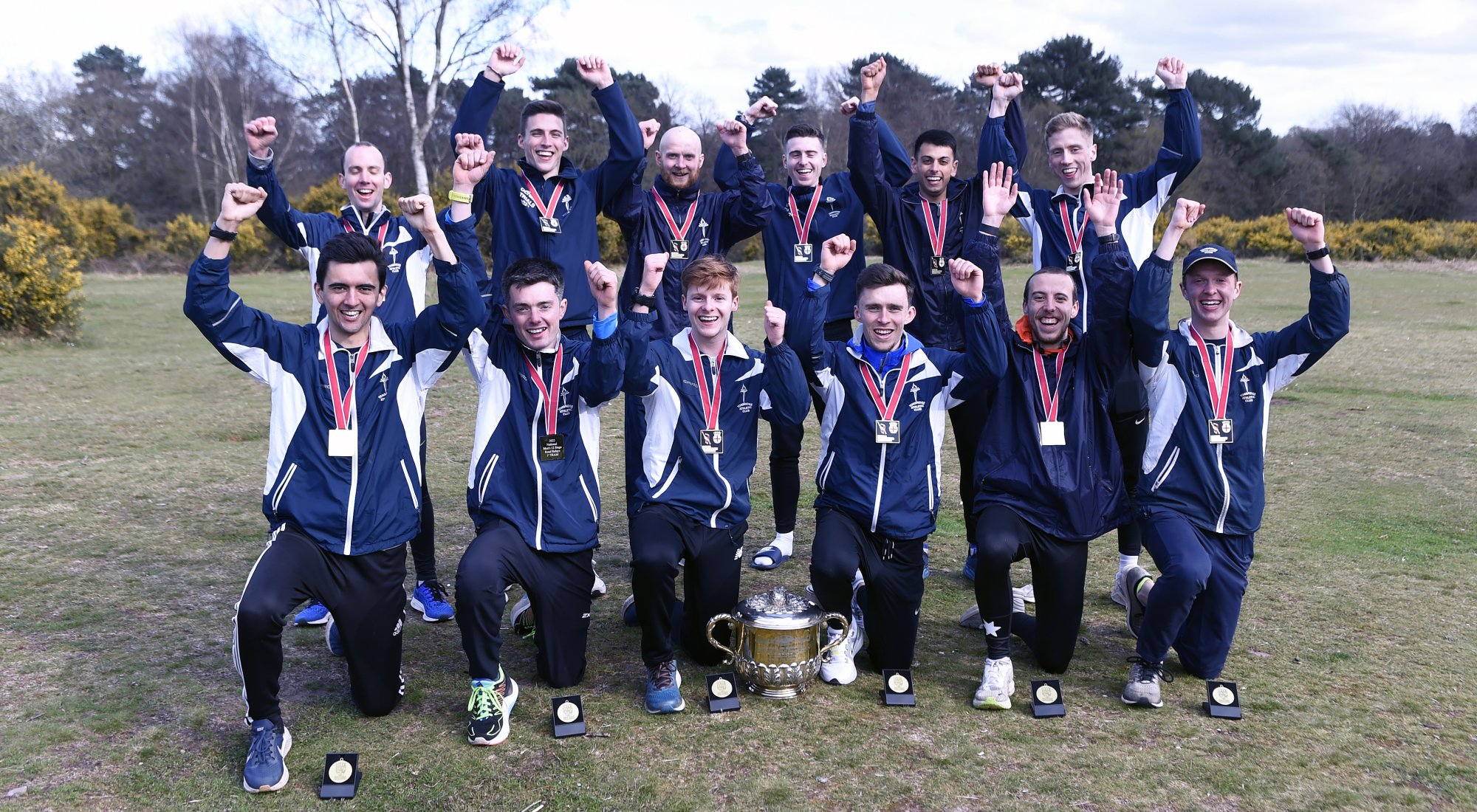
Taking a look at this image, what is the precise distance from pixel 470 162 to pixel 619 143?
134 cm

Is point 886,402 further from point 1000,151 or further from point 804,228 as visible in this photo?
point 1000,151

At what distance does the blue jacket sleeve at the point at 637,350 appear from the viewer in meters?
4.61

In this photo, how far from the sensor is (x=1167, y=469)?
4.79m

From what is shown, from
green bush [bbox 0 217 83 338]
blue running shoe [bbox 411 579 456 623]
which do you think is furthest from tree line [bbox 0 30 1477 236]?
blue running shoe [bbox 411 579 456 623]

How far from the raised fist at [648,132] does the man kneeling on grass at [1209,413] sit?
2737mm

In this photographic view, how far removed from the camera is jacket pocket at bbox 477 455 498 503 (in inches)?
183

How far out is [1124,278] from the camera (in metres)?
4.70

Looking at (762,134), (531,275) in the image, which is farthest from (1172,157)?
(762,134)

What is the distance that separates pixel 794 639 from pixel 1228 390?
2226 millimetres

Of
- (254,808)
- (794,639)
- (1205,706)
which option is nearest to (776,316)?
(794,639)

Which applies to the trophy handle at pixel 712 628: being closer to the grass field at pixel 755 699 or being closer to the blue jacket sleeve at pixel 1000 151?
the grass field at pixel 755 699

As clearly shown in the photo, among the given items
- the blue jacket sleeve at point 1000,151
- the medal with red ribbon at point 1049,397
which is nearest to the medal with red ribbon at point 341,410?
the medal with red ribbon at point 1049,397

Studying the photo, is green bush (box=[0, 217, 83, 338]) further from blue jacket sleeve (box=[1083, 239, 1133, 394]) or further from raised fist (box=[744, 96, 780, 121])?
blue jacket sleeve (box=[1083, 239, 1133, 394])

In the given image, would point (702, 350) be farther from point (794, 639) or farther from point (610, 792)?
point (610, 792)
